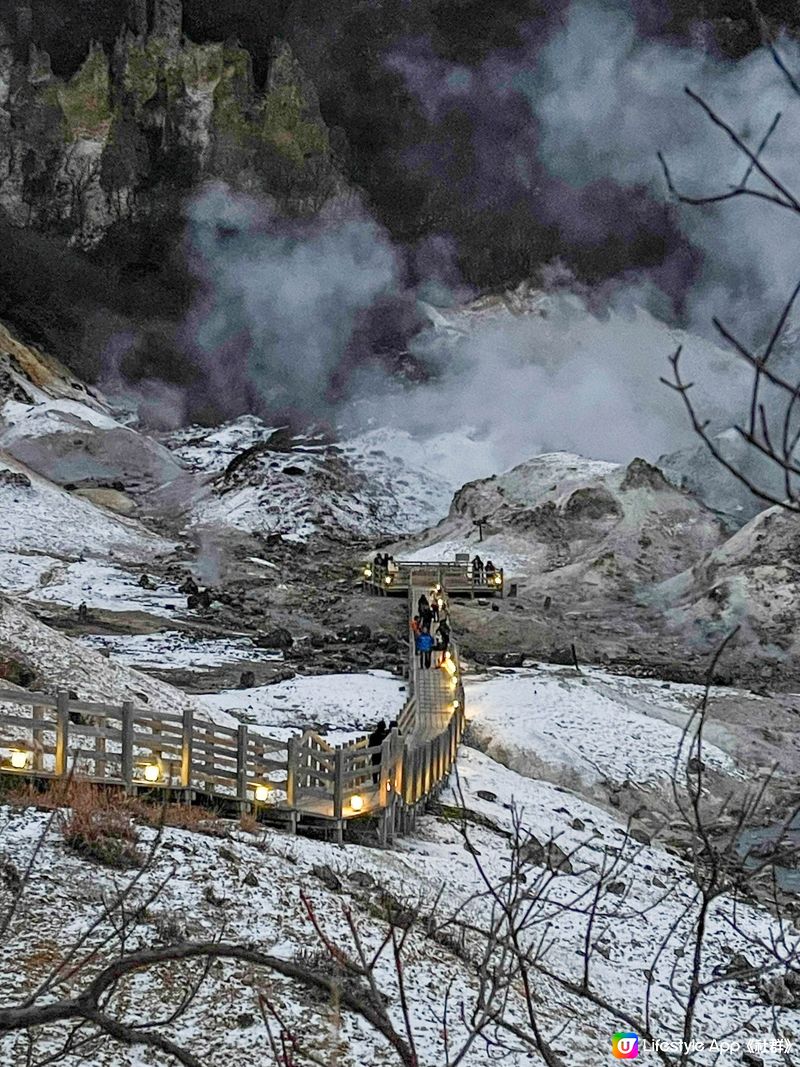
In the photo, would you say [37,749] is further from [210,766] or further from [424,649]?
[424,649]

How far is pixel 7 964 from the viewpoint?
681cm

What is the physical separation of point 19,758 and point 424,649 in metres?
14.2

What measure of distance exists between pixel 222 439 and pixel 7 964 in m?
84.1

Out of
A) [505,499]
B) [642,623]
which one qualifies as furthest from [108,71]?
[642,623]

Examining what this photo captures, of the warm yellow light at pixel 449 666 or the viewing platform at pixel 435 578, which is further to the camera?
the viewing platform at pixel 435 578

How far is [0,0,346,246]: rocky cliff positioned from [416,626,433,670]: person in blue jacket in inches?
3651

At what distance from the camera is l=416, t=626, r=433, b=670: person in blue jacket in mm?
24516

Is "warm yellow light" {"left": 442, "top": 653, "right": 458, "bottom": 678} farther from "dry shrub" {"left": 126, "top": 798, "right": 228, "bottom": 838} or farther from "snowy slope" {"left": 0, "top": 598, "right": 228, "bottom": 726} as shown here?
"dry shrub" {"left": 126, "top": 798, "right": 228, "bottom": 838}

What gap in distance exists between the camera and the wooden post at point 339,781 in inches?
486

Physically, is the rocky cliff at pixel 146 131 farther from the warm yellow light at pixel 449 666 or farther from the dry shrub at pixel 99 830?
the dry shrub at pixel 99 830

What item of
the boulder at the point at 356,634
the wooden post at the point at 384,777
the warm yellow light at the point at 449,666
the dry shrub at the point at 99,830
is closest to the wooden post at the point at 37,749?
the dry shrub at the point at 99,830

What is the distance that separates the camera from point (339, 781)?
12352mm

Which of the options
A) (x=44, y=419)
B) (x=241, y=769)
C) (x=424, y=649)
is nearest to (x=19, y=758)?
(x=241, y=769)

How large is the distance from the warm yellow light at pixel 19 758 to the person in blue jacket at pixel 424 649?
13993 millimetres
